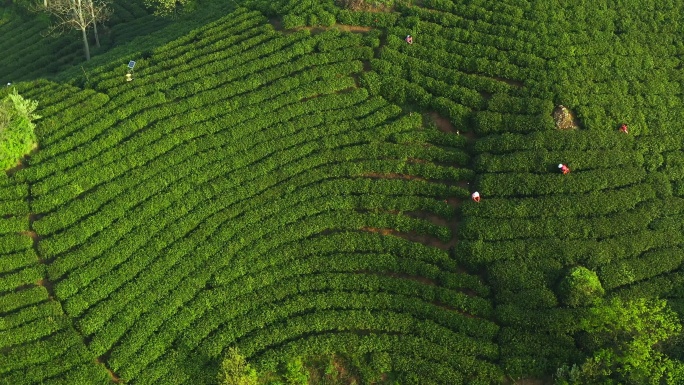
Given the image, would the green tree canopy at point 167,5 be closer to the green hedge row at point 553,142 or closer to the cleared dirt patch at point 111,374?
the green hedge row at point 553,142

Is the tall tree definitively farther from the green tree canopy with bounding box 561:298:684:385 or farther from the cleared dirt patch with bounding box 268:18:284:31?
the green tree canopy with bounding box 561:298:684:385

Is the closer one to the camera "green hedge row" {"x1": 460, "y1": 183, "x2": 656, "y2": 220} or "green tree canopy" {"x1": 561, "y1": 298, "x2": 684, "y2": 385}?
"green tree canopy" {"x1": 561, "y1": 298, "x2": 684, "y2": 385}

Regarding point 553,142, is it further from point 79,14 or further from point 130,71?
point 79,14


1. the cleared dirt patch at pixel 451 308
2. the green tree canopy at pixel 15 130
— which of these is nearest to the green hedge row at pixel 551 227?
the cleared dirt patch at pixel 451 308

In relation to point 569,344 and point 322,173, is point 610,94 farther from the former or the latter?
point 322,173

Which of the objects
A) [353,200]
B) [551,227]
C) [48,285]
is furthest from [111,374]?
[551,227]


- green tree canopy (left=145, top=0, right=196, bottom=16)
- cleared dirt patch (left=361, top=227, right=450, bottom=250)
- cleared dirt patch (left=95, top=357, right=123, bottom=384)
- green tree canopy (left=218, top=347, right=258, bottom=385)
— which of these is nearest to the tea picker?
green tree canopy (left=145, top=0, right=196, bottom=16)
